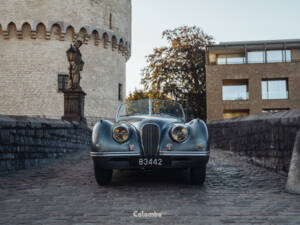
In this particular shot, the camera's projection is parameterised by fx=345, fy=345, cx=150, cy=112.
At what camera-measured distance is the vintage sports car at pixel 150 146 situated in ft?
17.0

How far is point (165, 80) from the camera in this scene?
3011 cm

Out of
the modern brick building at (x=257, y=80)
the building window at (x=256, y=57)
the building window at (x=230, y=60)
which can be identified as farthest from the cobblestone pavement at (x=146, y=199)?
the building window at (x=256, y=57)

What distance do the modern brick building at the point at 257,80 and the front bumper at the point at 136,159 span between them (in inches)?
908

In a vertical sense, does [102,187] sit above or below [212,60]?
below

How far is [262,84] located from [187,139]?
81.9 feet

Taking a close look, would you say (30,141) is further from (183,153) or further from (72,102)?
(72,102)

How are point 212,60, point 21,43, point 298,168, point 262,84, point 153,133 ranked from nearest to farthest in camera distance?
point 298,168 → point 153,133 → point 21,43 → point 262,84 → point 212,60

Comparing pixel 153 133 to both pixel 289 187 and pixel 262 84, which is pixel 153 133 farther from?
pixel 262 84

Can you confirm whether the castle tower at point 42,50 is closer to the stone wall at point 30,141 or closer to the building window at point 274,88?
the stone wall at point 30,141

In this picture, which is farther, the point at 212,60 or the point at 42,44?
the point at 212,60

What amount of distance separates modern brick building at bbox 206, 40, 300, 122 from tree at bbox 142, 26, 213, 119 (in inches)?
83.6

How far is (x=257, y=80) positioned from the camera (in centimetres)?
2817

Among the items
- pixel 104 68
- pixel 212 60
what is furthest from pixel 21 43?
pixel 212 60

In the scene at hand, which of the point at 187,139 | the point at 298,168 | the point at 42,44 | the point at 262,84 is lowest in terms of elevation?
the point at 298,168
